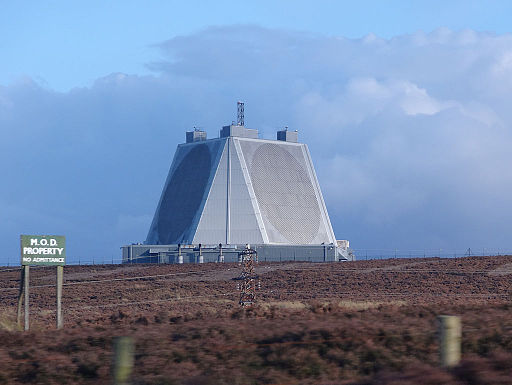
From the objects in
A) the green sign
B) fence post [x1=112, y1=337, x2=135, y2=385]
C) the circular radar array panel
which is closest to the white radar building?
the circular radar array panel

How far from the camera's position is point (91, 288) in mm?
41188

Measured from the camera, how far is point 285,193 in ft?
247

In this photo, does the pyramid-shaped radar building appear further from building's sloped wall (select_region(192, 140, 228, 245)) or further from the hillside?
the hillside

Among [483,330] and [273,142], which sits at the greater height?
[273,142]

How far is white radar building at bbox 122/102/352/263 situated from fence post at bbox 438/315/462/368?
58.4m

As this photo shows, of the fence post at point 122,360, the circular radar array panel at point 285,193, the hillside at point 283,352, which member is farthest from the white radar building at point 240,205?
the fence post at point 122,360

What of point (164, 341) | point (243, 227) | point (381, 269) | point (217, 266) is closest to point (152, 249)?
point (243, 227)

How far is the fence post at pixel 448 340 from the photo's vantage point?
7.90 meters

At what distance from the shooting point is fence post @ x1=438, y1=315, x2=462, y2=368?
790cm

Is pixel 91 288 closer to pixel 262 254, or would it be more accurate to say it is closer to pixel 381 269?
pixel 381 269

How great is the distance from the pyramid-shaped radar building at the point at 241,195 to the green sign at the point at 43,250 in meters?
50.0

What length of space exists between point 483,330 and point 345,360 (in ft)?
6.33

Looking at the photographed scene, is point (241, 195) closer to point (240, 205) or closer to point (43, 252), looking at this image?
point (240, 205)

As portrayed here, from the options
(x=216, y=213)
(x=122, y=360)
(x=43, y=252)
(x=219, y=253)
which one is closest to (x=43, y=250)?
(x=43, y=252)
